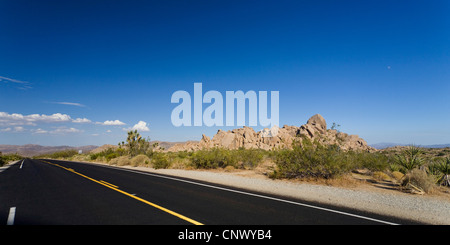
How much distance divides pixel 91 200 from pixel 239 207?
507 cm

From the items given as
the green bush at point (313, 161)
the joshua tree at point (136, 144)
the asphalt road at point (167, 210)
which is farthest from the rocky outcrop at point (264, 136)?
the asphalt road at point (167, 210)

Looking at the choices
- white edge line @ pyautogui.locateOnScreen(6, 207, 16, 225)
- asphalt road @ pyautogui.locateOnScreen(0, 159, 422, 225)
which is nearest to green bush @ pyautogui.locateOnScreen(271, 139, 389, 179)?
asphalt road @ pyautogui.locateOnScreen(0, 159, 422, 225)

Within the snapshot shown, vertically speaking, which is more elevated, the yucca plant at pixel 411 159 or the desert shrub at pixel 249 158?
the yucca plant at pixel 411 159

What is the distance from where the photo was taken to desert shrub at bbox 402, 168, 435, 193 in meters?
9.62

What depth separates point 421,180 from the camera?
980cm

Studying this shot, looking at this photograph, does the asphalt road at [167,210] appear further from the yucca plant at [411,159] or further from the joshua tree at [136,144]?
the joshua tree at [136,144]

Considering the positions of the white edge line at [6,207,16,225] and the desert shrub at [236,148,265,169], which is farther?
the desert shrub at [236,148,265,169]

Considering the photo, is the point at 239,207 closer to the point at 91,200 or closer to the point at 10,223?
the point at 91,200

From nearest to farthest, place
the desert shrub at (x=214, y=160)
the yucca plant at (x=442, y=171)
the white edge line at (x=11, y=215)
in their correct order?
the white edge line at (x=11, y=215)
the yucca plant at (x=442, y=171)
the desert shrub at (x=214, y=160)

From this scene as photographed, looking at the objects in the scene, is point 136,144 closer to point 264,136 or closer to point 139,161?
point 139,161

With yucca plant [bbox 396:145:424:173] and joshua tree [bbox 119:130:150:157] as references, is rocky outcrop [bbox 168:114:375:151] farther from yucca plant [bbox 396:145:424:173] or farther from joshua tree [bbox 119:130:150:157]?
yucca plant [bbox 396:145:424:173]

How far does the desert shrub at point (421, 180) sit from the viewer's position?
9.62 m

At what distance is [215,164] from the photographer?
20.3m

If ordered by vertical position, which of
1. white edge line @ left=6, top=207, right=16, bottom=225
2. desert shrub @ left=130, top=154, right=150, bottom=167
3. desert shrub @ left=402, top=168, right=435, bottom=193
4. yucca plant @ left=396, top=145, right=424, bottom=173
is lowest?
desert shrub @ left=130, top=154, right=150, bottom=167
